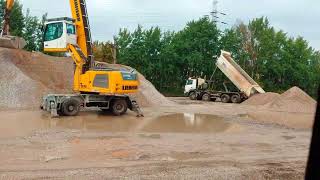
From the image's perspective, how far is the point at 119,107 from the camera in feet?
68.1

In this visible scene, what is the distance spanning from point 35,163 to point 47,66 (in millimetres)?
18199

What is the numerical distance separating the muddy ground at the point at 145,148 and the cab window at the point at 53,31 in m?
3.39

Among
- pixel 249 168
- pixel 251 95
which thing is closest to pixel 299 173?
pixel 249 168

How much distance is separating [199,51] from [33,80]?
30.2 metres

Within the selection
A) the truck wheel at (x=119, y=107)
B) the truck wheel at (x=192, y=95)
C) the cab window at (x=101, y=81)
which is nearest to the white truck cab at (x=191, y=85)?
the truck wheel at (x=192, y=95)

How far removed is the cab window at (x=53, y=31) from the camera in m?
20.0

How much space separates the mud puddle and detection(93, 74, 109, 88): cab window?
4.56ft

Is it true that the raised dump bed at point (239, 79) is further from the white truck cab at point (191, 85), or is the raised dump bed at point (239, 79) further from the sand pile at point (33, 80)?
the sand pile at point (33, 80)

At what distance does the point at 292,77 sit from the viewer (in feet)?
191

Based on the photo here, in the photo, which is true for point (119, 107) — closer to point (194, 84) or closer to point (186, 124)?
point (186, 124)

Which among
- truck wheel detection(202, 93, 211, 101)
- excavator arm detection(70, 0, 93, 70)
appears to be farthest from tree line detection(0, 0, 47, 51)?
excavator arm detection(70, 0, 93, 70)

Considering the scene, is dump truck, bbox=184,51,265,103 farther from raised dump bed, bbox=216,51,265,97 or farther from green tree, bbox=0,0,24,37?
green tree, bbox=0,0,24,37

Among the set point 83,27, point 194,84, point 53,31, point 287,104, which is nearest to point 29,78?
point 53,31

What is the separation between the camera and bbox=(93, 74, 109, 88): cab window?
19703 mm
